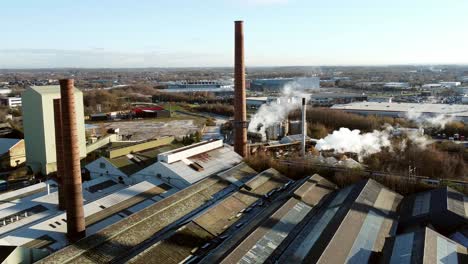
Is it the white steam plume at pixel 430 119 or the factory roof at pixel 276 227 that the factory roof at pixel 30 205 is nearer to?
the factory roof at pixel 276 227

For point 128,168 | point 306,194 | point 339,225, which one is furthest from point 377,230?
point 128,168

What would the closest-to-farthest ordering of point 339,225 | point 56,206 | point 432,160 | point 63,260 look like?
point 63,260
point 339,225
point 56,206
point 432,160

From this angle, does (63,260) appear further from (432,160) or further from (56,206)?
(432,160)

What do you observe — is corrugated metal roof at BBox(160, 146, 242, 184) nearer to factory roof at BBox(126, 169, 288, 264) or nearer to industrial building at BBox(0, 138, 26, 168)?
factory roof at BBox(126, 169, 288, 264)

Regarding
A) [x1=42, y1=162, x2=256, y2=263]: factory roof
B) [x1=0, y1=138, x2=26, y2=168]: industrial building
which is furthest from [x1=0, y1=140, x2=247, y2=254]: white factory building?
[x1=0, y1=138, x2=26, y2=168]: industrial building

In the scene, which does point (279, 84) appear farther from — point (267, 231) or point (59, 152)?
point (267, 231)

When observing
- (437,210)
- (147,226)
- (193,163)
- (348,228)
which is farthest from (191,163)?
(437,210)
